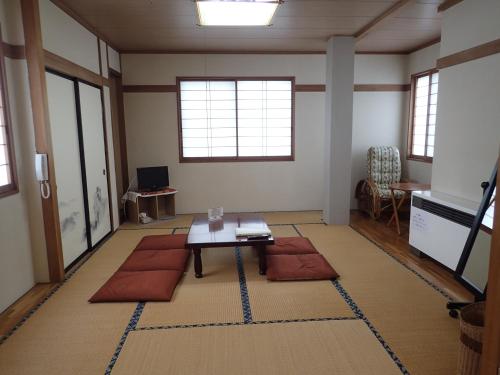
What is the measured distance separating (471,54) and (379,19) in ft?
3.84

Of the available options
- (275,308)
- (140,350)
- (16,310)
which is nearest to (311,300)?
(275,308)

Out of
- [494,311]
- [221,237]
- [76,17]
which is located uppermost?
[76,17]

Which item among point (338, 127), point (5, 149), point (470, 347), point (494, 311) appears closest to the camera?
point (494, 311)

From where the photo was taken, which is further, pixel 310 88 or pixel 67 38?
pixel 310 88

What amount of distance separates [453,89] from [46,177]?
3.97 m

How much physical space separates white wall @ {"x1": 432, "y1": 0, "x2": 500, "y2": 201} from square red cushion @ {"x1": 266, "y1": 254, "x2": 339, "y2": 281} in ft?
5.01

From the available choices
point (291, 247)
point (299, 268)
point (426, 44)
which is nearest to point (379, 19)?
point (426, 44)

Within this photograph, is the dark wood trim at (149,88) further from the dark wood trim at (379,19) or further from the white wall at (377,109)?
the white wall at (377,109)

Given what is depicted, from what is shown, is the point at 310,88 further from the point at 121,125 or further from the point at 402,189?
the point at 121,125

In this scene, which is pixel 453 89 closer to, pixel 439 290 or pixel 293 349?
pixel 439 290

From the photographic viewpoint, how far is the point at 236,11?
3518 millimetres

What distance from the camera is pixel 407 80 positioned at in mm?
6078

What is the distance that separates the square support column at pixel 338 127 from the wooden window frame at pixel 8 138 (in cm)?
375

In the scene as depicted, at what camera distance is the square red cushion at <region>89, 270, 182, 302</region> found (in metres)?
2.96
